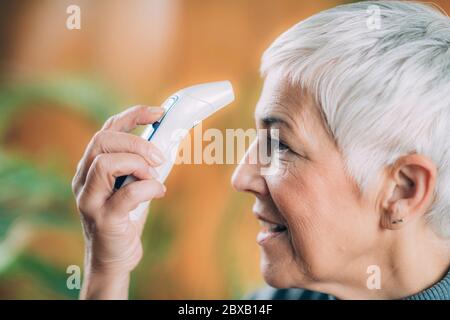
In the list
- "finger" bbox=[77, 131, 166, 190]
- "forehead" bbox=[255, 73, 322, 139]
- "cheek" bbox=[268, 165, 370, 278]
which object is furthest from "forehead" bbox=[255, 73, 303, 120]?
"finger" bbox=[77, 131, 166, 190]

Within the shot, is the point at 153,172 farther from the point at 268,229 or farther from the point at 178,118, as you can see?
the point at 268,229

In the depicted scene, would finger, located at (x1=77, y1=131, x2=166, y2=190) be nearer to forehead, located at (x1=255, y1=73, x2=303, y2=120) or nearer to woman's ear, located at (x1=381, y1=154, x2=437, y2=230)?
forehead, located at (x1=255, y1=73, x2=303, y2=120)

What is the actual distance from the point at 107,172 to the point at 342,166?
403 mm

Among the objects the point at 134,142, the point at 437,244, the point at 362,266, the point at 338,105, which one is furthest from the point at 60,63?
the point at 437,244

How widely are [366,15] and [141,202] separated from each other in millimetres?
512

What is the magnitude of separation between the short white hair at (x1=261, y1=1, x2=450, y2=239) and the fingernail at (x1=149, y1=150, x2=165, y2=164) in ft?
0.86

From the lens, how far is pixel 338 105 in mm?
959

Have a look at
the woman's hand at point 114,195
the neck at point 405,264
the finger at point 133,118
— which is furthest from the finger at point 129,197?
the neck at point 405,264

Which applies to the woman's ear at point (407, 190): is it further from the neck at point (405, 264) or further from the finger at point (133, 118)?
the finger at point (133, 118)

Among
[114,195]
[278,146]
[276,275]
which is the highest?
[278,146]

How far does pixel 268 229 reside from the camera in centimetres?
108

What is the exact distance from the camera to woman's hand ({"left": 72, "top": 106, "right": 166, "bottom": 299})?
96cm

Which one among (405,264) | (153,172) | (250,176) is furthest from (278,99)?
(405,264)

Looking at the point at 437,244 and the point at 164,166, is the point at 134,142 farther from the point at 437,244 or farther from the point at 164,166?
the point at 437,244
